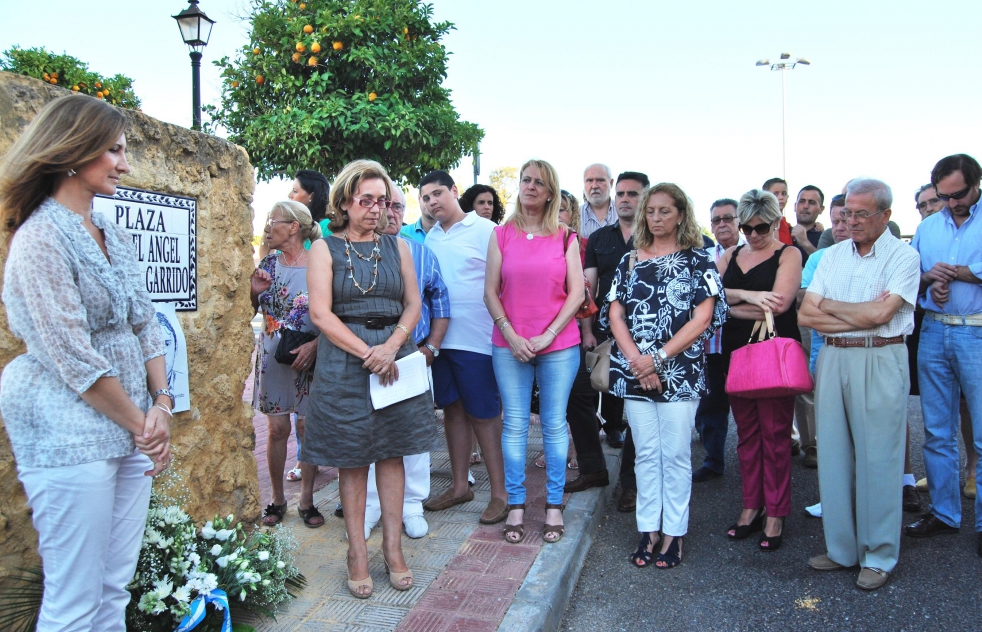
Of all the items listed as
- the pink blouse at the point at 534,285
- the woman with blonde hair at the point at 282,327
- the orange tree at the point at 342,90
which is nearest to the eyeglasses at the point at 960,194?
the pink blouse at the point at 534,285

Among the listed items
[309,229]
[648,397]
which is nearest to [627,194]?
[648,397]

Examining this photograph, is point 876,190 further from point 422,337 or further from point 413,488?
point 413,488

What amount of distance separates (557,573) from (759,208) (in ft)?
7.92

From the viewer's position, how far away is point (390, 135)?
779cm

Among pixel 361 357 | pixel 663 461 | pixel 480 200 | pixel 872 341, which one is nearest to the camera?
pixel 361 357

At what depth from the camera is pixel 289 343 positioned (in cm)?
387

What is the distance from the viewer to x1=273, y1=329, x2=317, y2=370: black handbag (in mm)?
3875

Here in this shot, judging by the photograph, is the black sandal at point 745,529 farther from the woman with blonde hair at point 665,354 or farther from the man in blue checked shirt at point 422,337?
the man in blue checked shirt at point 422,337

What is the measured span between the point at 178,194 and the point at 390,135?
479cm

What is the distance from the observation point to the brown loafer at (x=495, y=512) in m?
4.11

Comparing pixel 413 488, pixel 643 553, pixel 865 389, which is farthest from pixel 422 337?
pixel 865 389

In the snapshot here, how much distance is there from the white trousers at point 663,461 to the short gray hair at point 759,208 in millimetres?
1247

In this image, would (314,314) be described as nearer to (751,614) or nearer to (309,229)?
(309,229)

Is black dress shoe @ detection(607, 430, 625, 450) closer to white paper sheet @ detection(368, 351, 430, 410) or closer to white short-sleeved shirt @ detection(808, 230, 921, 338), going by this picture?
white short-sleeved shirt @ detection(808, 230, 921, 338)
